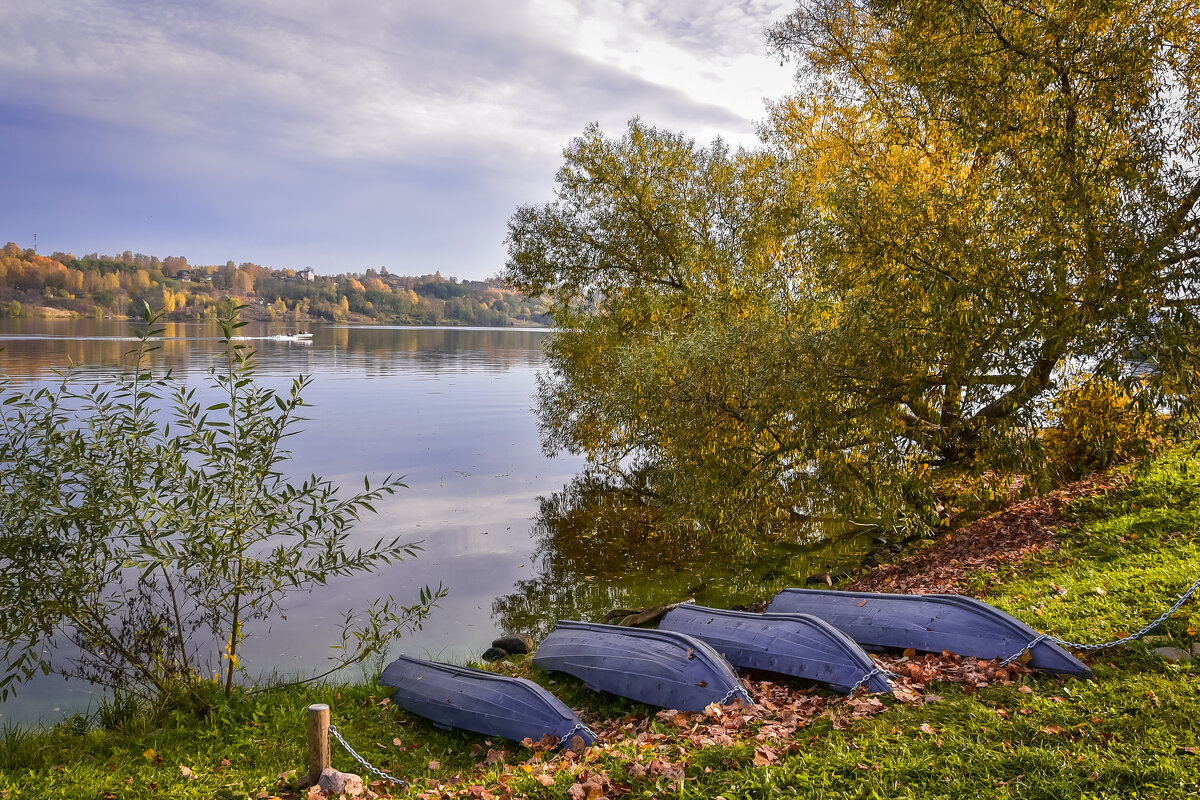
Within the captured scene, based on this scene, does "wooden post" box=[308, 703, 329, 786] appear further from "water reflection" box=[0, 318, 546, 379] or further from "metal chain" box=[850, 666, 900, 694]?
"water reflection" box=[0, 318, 546, 379]

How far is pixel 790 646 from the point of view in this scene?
24.1 ft

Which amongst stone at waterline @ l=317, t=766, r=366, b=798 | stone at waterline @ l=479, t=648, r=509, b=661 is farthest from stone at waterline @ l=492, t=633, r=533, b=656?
stone at waterline @ l=317, t=766, r=366, b=798

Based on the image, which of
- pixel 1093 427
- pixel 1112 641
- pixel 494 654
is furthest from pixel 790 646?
pixel 1093 427

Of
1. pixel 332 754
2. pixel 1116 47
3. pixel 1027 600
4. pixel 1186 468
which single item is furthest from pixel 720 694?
pixel 1186 468

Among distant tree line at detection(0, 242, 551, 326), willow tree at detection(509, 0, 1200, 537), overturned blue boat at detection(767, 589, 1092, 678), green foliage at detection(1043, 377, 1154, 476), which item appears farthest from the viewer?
distant tree line at detection(0, 242, 551, 326)

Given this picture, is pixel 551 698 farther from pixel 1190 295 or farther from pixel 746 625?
pixel 1190 295

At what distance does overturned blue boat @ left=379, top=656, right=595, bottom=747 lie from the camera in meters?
6.84

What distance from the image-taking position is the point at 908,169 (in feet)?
47.9

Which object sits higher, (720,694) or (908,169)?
(908,169)

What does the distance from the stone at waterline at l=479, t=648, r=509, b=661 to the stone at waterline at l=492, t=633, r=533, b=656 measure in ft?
0.20

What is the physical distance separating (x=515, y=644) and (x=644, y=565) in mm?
4642

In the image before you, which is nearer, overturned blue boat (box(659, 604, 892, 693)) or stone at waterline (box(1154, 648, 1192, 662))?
stone at waterline (box(1154, 648, 1192, 662))

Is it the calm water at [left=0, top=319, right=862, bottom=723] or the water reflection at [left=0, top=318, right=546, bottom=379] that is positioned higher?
the water reflection at [left=0, top=318, right=546, bottom=379]

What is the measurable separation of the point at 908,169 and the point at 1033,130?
4.76 m
